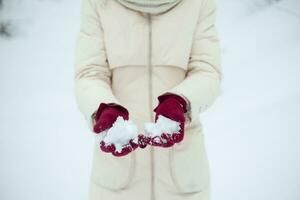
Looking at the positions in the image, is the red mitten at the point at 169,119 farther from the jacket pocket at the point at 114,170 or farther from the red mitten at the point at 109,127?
the jacket pocket at the point at 114,170

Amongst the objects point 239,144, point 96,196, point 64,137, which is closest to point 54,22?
point 64,137

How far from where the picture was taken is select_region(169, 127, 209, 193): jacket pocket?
3.99 ft

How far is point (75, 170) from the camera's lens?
2.61 meters

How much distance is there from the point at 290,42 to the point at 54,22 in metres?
1.97

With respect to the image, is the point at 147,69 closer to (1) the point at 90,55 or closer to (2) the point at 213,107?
(1) the point at 90,55

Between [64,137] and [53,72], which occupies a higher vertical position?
[53,72]

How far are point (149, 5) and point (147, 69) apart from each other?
16 cm

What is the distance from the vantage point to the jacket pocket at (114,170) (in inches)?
47.6

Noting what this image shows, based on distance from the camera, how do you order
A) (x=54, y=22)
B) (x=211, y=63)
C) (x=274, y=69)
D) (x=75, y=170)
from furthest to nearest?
(x=54, y=22) → (x=274, y=69) → (x=75, y=170) → (x=211, y=63)

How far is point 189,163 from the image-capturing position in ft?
4.04

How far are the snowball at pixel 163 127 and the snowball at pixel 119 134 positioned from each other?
0.04 metres

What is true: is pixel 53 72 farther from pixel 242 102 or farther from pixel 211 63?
pixel 211 63

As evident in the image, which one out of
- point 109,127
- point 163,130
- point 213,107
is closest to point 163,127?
point 163,130

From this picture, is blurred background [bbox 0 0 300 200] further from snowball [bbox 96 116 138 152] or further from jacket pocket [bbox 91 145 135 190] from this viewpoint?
snowball [bbox 96 116 138 152]
